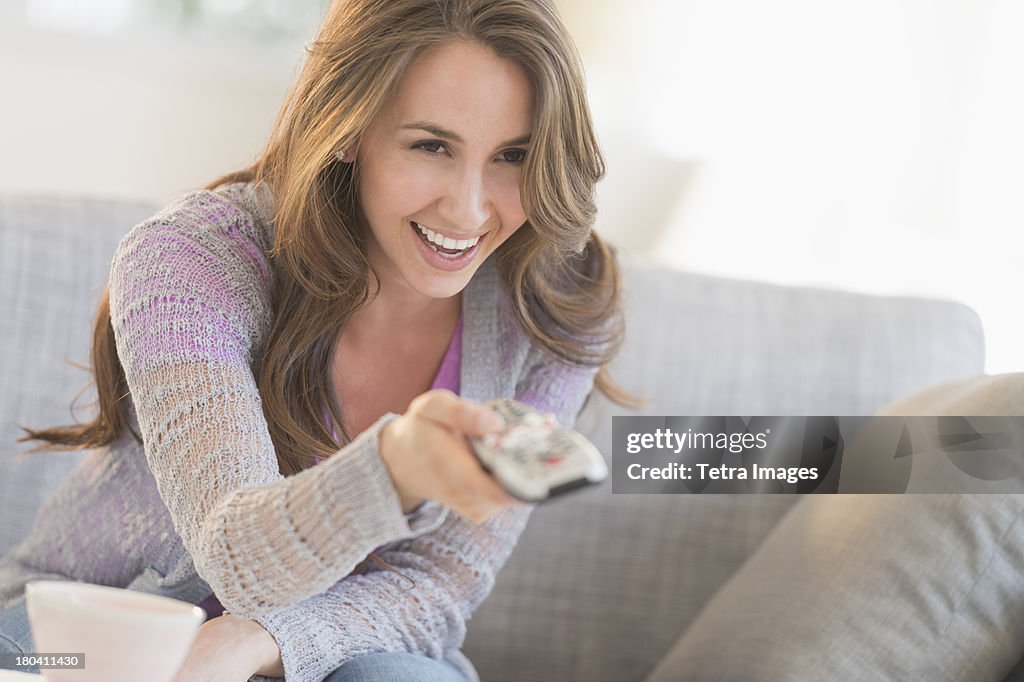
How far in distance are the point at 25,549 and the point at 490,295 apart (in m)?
0.62

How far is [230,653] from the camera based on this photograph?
3.40ft

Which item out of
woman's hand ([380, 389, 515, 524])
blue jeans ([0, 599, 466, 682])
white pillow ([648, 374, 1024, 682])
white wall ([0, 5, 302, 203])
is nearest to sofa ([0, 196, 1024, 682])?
white pillow ([648, 374, 1024, 682])

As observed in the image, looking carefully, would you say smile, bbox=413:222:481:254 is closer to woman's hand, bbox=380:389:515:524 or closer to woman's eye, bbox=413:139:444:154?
woman's eye, bbox=413:139:444:154

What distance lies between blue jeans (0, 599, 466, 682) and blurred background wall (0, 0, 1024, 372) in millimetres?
1762

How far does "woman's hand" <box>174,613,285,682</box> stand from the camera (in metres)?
1.01

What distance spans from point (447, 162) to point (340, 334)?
9.6 inches

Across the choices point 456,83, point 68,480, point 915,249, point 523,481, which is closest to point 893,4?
point 915,249

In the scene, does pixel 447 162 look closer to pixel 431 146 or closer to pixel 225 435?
pixel 431 146

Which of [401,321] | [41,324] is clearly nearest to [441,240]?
[401,321]

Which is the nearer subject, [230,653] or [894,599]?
[230,653]

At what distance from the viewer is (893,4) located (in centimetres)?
279

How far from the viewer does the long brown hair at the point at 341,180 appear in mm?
1099

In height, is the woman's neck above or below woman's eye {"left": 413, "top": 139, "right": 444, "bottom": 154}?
below

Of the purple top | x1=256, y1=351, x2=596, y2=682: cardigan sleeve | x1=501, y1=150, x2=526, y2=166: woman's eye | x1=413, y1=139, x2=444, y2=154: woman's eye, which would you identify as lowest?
x1=256, y1=351, x2=596, y2=682: cardigan sleeve
